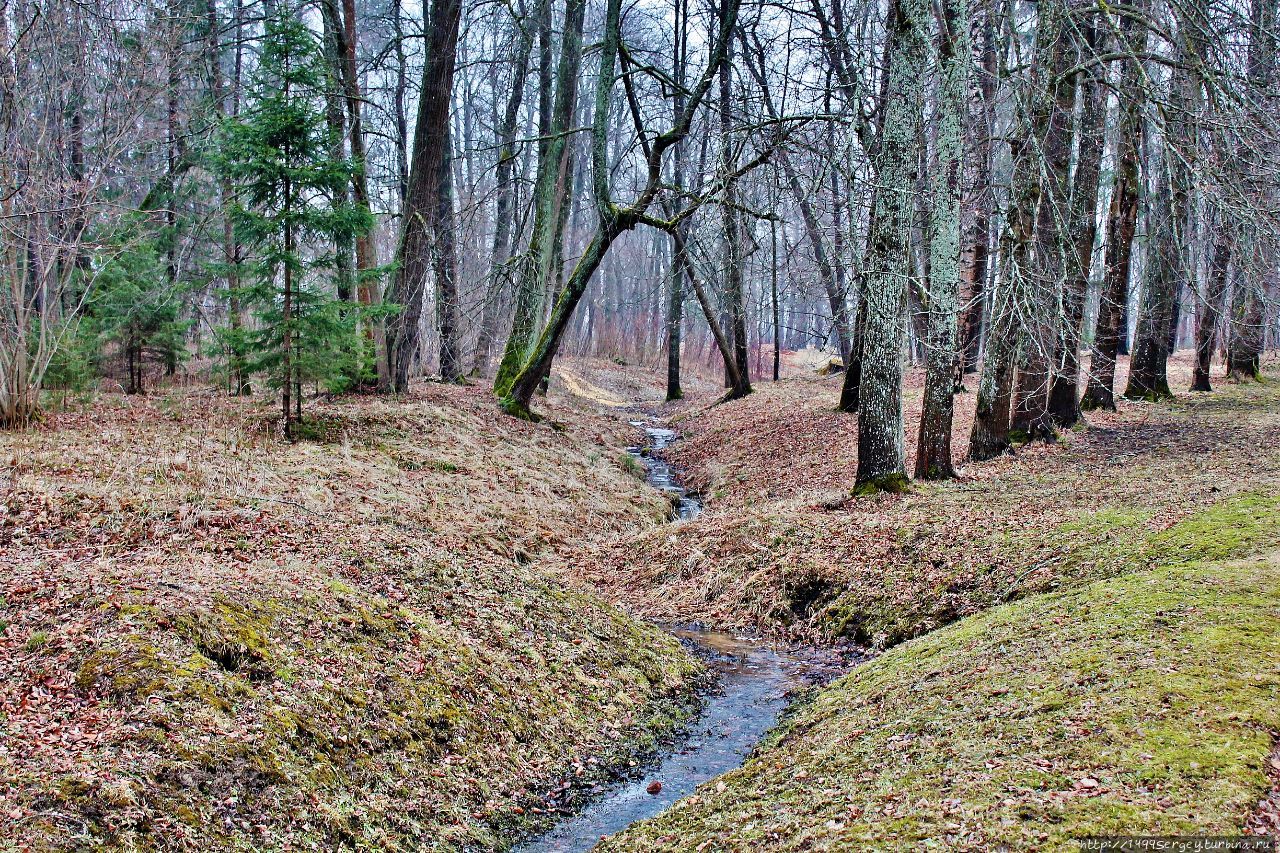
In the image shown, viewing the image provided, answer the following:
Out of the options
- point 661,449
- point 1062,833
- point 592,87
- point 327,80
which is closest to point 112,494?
point 1062,833

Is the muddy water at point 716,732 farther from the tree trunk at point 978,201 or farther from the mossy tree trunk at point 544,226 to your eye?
the mossy tree trunk at point 544,226

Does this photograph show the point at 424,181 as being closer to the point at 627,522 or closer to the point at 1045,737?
the point at 627,522

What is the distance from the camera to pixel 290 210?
10.7m

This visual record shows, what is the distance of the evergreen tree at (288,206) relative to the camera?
10.4 metres

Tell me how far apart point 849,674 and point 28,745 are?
5.17m

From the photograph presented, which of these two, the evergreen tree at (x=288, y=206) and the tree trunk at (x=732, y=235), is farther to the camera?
the tree trunk at (x=732, y=235)

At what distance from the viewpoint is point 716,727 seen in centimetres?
621

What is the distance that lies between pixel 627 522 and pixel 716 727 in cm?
608

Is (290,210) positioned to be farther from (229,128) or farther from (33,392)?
(33,392)

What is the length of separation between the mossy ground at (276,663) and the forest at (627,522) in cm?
3

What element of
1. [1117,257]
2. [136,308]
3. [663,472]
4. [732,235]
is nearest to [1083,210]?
[1117,257]

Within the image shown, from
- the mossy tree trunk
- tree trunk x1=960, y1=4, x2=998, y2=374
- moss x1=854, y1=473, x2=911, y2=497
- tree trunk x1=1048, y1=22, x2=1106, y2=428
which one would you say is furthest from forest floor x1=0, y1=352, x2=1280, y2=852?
the mossy tree trunk

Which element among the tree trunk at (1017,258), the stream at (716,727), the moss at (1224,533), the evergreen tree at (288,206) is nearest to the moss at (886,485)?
the tree trunk at (1017,258)

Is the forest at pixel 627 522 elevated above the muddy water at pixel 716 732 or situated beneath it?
elevated above
